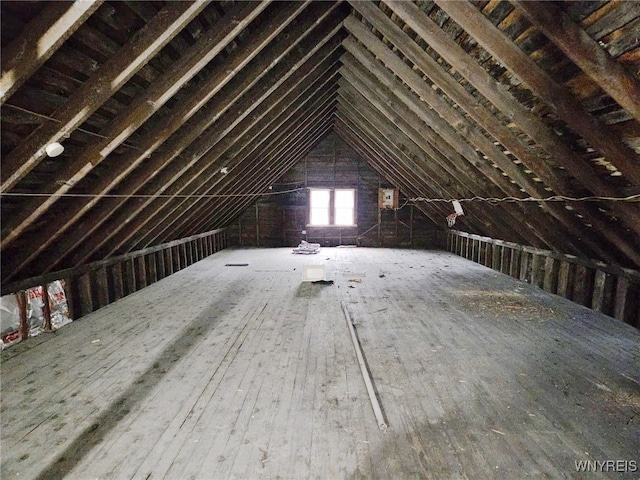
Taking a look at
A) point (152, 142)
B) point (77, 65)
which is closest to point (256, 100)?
point (152, 142)

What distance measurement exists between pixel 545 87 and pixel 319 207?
960 centimetres

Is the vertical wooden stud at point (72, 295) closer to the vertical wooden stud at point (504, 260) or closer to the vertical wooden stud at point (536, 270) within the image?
the vertical wooden stud at point (536, 270)

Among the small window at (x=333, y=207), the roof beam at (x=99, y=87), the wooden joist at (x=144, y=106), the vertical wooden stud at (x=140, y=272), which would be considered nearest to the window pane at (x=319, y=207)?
the small window at (x=333, y=207)

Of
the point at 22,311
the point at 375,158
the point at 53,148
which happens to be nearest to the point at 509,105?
the point at 53,148

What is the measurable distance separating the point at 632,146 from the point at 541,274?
3924 mm

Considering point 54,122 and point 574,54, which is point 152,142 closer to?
point 54,122

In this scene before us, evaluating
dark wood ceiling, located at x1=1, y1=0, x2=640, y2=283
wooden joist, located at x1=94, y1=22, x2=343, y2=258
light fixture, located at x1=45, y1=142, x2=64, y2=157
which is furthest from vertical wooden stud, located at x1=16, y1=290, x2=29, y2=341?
light fixture, located at x1=45, y1=142, x2=64, y2=157

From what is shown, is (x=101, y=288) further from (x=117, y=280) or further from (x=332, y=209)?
(x=332, y=209)

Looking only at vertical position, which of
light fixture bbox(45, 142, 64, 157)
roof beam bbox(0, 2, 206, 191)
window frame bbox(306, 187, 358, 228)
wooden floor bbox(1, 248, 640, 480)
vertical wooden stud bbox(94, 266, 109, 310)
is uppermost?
roof beam bbox(0, 2, 206, 191)

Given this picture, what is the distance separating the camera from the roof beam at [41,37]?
1952 millimetres

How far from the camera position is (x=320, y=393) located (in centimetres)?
279

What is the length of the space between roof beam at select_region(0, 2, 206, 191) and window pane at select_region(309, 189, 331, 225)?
9648 millimetres

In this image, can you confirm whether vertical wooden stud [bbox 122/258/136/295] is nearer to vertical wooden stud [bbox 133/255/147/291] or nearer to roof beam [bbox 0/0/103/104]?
vertical wooden stud [bbox 133/255/147/291]

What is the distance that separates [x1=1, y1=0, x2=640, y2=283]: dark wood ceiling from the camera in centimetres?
232
